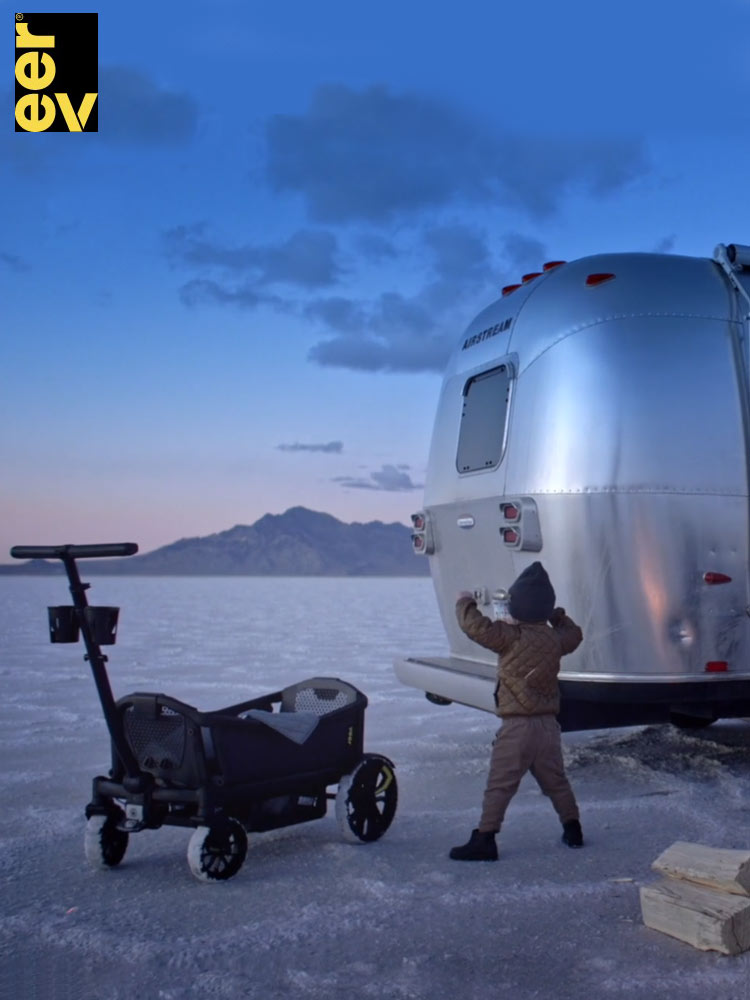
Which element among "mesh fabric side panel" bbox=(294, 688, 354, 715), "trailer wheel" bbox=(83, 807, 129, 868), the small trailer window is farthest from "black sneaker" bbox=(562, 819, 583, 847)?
the small trailer window

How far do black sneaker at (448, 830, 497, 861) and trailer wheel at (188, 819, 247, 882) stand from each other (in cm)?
107

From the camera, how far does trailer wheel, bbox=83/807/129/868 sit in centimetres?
517

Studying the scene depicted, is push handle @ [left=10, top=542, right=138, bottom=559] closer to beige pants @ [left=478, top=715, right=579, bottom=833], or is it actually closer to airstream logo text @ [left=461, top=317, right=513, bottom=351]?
beige pants @ [left=478, top=715, right=579, bottom=833]

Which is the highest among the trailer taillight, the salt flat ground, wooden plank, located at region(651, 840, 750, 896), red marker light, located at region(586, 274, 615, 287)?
red marker light, located at region(586, 274, 615, 287)

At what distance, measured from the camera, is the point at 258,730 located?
5199mm

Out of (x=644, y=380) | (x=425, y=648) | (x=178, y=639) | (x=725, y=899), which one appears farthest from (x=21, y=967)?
(x=178, y=639)

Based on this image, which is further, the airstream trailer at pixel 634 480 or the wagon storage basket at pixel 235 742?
the airstream trailer at pixel 634 480

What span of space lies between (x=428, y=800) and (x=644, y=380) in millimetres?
2889

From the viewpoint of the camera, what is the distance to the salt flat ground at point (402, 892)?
12.7ft

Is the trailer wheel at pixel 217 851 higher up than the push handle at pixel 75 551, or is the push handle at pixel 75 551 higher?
the push handle at pixel 75 551

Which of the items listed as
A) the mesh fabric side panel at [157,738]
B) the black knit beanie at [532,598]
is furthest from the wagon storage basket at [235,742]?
the black knit beanie at [532,598]

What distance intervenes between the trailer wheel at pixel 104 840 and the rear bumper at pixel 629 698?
8.03ft

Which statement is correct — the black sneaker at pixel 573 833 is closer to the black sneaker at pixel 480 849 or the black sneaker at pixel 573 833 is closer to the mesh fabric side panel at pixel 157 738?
→ the black sneaker at pixel 480 849

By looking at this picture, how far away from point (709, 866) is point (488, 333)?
4.31 metres
